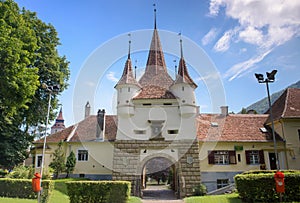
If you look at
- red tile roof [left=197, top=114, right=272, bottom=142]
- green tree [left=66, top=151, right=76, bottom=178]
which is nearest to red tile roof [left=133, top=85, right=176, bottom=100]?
red tile roof [left=197, top=114, right=272, bottom=142]

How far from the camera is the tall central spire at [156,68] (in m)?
25.2

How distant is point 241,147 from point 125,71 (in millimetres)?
13284

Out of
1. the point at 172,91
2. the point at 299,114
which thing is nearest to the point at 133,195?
the point at 172,91

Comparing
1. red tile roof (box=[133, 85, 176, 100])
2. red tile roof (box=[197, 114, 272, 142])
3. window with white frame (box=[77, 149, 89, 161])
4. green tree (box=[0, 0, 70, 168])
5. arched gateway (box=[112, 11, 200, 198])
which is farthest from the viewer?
window with white frame (box=[77, 149, 89, 161])

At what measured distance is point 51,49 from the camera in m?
25.0

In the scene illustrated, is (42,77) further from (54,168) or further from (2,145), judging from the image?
(54,168)

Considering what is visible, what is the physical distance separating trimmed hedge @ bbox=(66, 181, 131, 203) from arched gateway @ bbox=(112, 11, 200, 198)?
6.37 meters

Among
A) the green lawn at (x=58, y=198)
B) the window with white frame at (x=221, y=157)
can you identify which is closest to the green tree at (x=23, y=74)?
the green lawn at (x=58, y=198)

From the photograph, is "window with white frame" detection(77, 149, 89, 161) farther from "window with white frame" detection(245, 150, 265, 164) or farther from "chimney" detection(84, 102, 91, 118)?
"window with white frame" detection(245, 150, 265, 164)

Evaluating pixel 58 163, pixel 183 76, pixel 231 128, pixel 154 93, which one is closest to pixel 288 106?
pixel 231 128

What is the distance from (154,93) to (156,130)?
11.8 feet

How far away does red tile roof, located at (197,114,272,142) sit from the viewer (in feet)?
73.6

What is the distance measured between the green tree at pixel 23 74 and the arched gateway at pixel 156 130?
7.67m

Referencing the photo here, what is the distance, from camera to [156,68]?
26.4 metres
